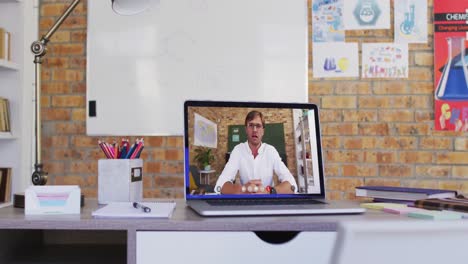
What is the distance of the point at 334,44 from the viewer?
2.64m

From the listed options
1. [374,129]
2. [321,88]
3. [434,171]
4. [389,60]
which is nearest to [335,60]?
[321,88]

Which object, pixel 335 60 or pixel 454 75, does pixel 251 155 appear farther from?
pixel 454 75

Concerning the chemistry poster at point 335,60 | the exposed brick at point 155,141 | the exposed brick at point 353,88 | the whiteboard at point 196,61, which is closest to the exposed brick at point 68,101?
the whiteboard at point 196,61

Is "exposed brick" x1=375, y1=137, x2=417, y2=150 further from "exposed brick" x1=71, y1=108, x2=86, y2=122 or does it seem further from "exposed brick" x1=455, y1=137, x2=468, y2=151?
"exposed brick" x1=71, y1=108, x2=86, y2=122

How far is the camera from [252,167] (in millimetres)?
1256

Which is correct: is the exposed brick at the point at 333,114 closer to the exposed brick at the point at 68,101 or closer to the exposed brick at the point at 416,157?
the exposed brick at the point at 416,157

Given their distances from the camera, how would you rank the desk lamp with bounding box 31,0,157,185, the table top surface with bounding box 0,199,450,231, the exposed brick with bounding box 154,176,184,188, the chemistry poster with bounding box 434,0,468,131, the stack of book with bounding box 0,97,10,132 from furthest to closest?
the exposed brick with bounding box 154,176,184,188, the chemistry poster with bounding box 434,0,468,131, the stack of book with bounding box 0,97,10,132, the desk lamp with bounding box 31,0,157,185, the table top surface with bounding box 0,199,450,231

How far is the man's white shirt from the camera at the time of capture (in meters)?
1.24

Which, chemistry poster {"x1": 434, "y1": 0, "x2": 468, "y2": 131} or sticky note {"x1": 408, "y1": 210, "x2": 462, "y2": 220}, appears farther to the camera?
chemistry poster {"x1": 434, "y1": 0, "x2": 468, "y2": 131}

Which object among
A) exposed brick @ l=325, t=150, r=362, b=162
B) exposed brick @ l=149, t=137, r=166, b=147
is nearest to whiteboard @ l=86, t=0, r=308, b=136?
exposed brick @ l=149, t=137, r=166, b=147

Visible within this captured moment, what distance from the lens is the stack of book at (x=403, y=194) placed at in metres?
1.29

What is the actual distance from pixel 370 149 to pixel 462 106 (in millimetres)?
541

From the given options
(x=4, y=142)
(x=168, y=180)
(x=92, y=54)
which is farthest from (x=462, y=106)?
(x=4, y=142)

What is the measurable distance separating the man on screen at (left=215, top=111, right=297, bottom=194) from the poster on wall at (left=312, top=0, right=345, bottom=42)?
1519 mm
